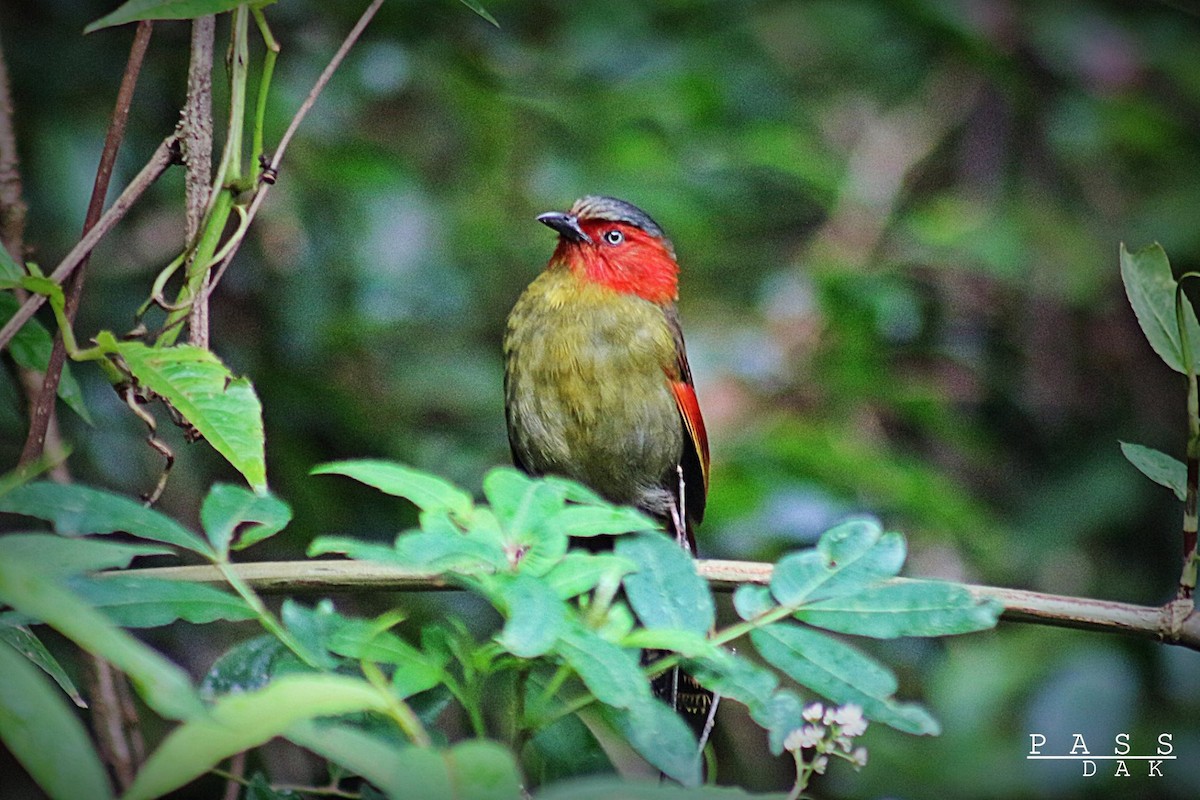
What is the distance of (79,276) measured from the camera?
1688 mm

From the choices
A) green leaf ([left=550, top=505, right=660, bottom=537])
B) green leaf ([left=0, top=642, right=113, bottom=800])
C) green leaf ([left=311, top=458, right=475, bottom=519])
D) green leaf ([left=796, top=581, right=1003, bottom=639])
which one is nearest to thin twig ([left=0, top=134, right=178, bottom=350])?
green leaf ([left=311, top=458, right=475, bottom=519])

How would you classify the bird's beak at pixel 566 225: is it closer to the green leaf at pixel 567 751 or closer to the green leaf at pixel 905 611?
the green leaf at pixel 567 751

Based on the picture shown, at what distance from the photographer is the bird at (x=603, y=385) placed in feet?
11.8

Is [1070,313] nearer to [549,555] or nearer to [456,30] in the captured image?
[456,30]

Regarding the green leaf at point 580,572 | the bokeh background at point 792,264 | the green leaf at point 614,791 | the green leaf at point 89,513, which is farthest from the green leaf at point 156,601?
the bokeh background at point 792,264

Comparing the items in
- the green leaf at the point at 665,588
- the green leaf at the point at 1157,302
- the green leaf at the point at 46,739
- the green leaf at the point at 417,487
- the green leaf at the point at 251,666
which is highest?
the green leaf at the point at 1157,302

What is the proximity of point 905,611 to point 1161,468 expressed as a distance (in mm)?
525

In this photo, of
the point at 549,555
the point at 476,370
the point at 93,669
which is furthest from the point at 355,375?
the point at 549,555

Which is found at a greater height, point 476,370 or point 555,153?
point 555,153

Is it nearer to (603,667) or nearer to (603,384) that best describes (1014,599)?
(603,667)

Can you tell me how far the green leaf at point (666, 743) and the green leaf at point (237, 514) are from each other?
399mm

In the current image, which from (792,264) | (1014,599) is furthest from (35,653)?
(792,264)

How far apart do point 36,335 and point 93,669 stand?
68 centimetres

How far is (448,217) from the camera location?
3.93 meters
